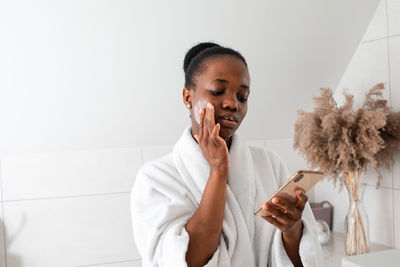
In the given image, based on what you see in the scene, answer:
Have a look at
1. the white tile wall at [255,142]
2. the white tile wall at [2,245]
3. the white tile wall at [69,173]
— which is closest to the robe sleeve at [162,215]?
the white tile wall at [69,173]

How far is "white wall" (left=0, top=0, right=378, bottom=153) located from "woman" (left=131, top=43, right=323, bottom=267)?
64cm

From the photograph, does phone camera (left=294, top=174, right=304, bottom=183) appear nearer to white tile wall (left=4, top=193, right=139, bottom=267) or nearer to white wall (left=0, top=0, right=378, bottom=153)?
white wall (left=0, top=0, right=378, bottom=153)

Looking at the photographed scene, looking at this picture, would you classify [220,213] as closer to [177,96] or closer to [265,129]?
[177,96]

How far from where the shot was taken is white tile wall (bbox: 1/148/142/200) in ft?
5.75

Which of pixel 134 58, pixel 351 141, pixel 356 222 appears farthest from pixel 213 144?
pixel 356 222

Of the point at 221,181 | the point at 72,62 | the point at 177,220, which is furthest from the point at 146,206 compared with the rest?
the point at 72,62

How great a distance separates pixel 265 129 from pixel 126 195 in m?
0.74

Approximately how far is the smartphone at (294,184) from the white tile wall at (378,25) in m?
1.20

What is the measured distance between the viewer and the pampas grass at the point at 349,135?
5.31ft

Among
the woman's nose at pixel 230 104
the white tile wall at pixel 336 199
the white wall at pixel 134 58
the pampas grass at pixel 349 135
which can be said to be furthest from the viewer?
the white tile wall at pixel 336 199

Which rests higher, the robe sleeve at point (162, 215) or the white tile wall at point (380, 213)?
the robe sleeve at point (162, 215)

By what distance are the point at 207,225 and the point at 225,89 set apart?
0.95 ft

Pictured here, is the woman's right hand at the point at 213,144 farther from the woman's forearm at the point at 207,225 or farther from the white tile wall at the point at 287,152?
the white tile wall at the point at 287,152

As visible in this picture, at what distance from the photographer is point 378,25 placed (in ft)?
6.02
